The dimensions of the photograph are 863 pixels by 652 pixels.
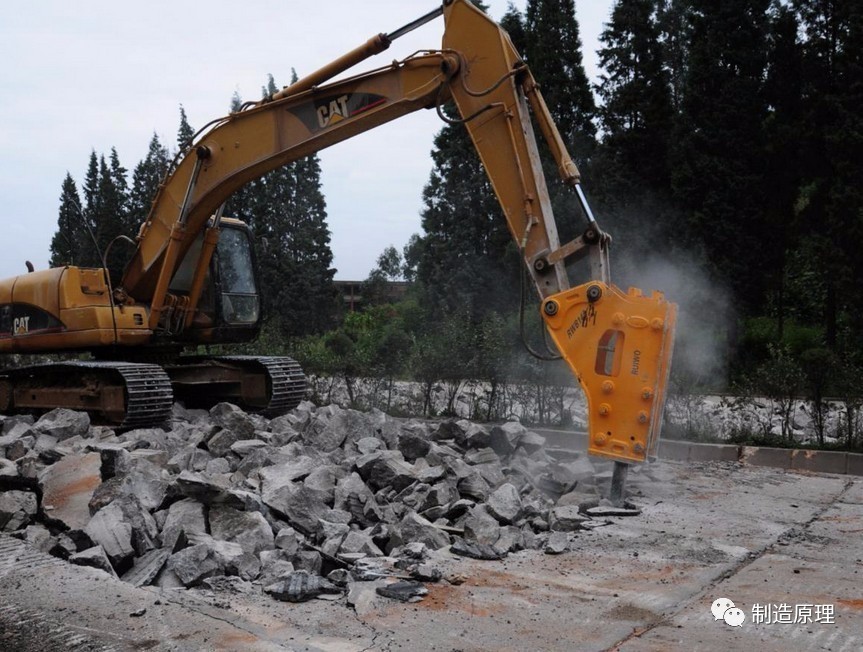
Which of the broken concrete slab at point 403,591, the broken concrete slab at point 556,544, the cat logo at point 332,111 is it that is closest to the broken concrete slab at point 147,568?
the broken concrete slab at point 403,591

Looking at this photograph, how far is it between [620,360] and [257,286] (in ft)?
18.0

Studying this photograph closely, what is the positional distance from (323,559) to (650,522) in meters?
2.51

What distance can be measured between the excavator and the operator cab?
0.02 m

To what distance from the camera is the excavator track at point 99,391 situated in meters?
8.54

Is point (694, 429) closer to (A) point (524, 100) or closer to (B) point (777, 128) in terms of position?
(A) point (524, 100)

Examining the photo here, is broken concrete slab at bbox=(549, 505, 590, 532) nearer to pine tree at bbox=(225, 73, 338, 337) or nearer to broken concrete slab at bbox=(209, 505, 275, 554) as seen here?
broken concrete slab at bbox=(209, 505, 275, 554)

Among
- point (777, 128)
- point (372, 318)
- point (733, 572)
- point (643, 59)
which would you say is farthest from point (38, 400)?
point (372, 318)

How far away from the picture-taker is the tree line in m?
15.1

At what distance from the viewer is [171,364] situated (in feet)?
33.7

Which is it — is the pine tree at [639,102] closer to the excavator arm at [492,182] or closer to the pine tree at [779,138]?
the pine tree at [779,138]

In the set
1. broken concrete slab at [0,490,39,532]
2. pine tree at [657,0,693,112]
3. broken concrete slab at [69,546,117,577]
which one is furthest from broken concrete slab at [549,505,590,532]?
pine tree at [657,0,693,112]

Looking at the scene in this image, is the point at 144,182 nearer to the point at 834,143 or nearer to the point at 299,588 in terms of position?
the point at 834,143

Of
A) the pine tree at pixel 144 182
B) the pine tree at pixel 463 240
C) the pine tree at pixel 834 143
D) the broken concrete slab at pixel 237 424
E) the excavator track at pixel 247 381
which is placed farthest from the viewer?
the pine tree at pixel 144 182

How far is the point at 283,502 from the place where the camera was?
5.47 m
